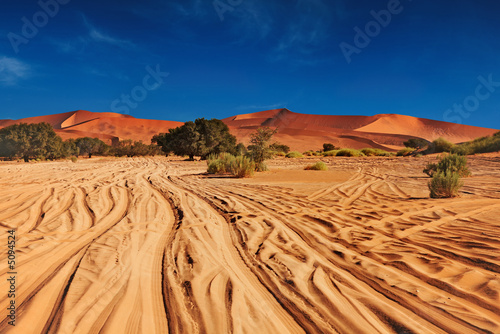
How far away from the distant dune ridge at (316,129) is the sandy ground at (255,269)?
63294 millimetres

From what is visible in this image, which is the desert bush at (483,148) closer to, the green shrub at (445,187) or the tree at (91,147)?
the green shrub at (445,187)

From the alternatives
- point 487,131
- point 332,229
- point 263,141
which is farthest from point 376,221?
point 487,131

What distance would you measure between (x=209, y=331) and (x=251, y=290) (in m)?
0.66

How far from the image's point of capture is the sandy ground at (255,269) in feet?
6.83

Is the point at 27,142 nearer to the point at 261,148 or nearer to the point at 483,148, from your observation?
the point at 261,148

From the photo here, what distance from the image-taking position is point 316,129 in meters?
103

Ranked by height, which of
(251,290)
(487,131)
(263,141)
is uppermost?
(487,131)

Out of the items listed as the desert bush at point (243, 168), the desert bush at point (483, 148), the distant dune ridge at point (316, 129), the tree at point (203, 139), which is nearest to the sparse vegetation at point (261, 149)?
the desert bush at point (243, 168)

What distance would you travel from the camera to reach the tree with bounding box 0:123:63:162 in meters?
30.5

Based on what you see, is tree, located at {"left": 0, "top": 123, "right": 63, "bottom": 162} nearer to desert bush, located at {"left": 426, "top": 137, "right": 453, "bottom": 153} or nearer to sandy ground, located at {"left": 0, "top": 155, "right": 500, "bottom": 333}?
sandy ground, located at {"left": 0, "top": 155, "right": 500, "bottom": 333}

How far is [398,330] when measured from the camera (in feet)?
6.48

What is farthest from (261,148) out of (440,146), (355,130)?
(355,130)

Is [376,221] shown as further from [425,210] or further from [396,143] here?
[396,143]

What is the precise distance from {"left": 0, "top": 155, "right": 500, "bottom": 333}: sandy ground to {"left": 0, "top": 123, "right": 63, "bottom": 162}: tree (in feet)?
105
